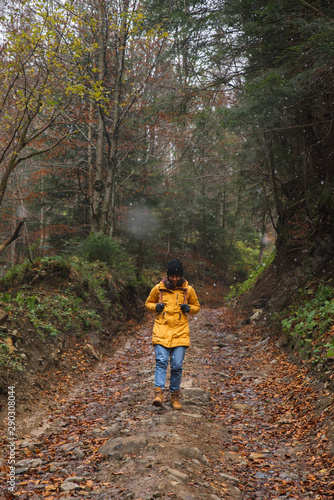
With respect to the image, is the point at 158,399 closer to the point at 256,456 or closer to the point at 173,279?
the point at 256,456

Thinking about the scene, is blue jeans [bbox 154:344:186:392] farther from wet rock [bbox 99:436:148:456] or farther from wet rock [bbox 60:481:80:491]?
wet rock [bbox 60:481:80:491]

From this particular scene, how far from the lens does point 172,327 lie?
5609 mm

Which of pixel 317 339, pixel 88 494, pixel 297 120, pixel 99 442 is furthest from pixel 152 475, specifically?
pixel 297 120

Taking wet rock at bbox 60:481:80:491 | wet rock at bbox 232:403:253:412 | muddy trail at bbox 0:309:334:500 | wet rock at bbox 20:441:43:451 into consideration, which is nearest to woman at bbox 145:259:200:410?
muddy trail at bbox 0:309:334:500

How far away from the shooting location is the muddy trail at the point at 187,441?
11.4 feet

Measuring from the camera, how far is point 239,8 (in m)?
9.12

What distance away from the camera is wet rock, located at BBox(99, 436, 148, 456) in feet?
13.4

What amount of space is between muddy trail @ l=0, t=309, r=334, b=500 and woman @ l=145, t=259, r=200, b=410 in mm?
469

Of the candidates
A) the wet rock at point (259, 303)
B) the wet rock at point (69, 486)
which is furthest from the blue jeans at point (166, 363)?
the wet rock at point (259, 303)

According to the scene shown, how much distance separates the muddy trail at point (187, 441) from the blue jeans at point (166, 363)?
1.34 feet

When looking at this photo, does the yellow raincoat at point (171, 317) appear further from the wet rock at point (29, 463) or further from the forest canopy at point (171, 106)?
the forest canopy at point (171, 106)

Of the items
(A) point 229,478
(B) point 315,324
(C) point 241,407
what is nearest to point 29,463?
(A) point 229,478

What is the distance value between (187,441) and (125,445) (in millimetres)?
762

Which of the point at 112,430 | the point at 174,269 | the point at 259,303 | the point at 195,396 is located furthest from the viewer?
the point at 259,303
